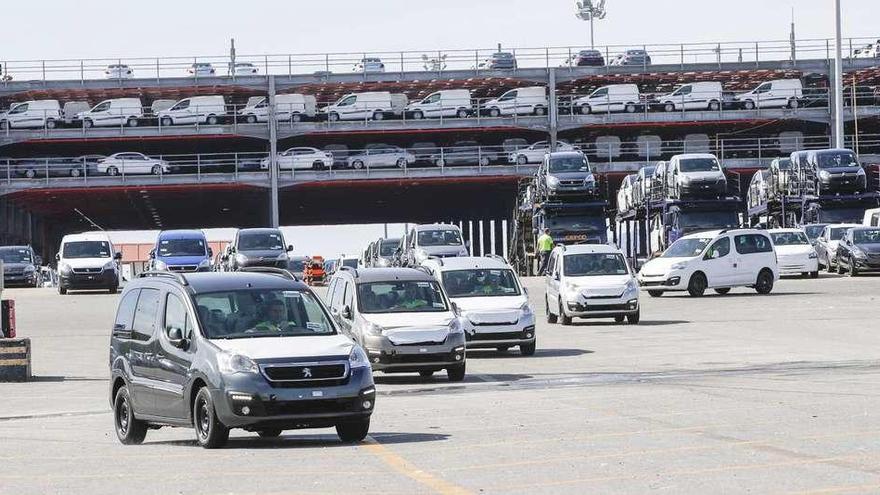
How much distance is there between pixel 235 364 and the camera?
1428 cm

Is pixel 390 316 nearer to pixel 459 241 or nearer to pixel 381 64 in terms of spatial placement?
pixel 459 241

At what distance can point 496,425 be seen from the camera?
1591 cm

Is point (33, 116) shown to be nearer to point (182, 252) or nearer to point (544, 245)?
point (182, 252)

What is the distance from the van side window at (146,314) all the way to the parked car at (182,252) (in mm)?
35979

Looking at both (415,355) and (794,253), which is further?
(794,253)

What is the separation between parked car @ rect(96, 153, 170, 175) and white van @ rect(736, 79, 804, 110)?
A: 97.5 ft

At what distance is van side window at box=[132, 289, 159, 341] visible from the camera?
51.5ft

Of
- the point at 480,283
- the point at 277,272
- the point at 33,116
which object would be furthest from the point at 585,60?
the point at 277,272

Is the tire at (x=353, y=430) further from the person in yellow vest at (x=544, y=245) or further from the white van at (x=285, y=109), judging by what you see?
the white van at (x=285, y=109)

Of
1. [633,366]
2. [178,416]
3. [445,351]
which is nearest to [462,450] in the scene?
[178,416]

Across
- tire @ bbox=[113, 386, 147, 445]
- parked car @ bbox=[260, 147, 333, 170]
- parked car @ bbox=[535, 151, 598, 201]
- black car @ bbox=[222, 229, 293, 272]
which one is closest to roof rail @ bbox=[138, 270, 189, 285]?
tire @ bbox=[113, 386, 147, 445]

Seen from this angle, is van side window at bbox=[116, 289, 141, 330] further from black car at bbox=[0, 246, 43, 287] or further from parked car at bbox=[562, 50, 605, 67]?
parked car at bbox=[562, 50, 605, 67]

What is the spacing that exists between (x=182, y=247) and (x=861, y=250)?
21.0 m

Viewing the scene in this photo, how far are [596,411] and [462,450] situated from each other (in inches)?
147
